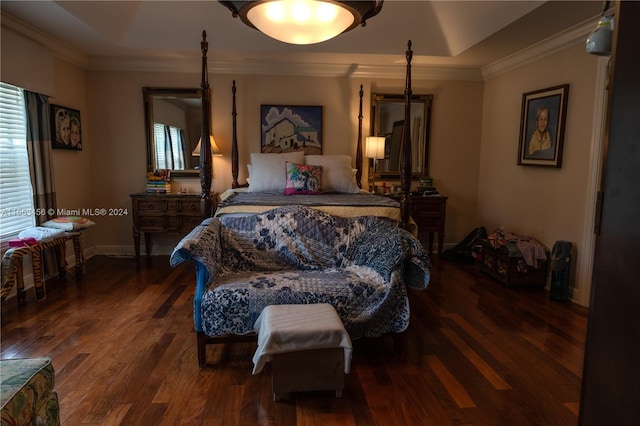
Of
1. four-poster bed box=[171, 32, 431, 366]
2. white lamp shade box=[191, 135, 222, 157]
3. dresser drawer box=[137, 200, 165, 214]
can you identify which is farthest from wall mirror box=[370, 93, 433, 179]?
dresser drawer box=[137, 200, 165, 214]

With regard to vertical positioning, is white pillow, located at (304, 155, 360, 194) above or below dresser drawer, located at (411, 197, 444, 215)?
above

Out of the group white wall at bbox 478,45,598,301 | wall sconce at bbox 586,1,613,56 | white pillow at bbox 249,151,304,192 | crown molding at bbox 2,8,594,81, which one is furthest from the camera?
crown molding at bbox 2,8,594,81

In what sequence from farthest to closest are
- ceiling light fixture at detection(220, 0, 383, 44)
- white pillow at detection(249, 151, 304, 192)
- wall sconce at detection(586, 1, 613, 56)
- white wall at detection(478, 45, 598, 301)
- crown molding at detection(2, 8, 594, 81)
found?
crown molding at detection(2, 8, 594, 81) < white pillow at detection(249, 151, 304, 192) < white wall at detection(478, 45, 598, 301) < ceiling light fixture at detection(220, 0, 383, 44) < wall sconce at detection(586, 1, 613, 56)

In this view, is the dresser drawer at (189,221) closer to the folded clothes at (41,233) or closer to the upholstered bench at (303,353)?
the folded clothes at (41,233)

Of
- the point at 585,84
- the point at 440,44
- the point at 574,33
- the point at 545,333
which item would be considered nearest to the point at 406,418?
the point at 545,333

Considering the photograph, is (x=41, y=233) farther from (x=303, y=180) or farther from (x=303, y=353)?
(x=303, y=353)

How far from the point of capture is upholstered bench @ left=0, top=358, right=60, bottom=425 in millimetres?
1151

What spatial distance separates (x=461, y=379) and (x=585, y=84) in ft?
8.82

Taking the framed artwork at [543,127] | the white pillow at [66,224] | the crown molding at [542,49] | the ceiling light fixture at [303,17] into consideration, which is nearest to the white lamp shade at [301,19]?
the ceiling light fixture at [303,17]

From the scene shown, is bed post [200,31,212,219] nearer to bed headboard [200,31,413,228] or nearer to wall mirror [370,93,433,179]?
A: bed headboard [200,31,413,228]

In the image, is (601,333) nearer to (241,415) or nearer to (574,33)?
(241,415)

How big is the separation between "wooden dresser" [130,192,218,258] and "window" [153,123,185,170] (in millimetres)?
515

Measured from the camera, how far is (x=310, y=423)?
1.76 metres

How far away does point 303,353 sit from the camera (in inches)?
73.9
